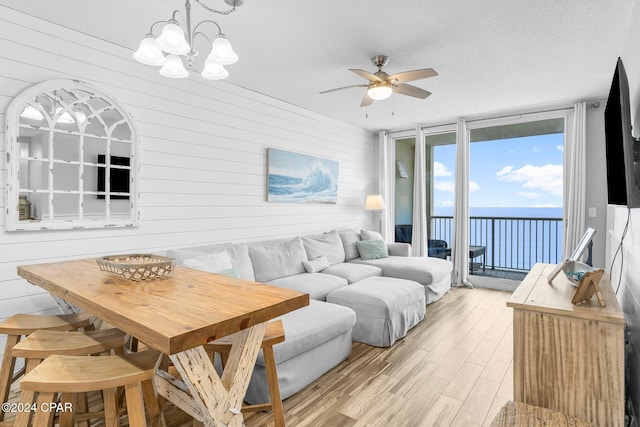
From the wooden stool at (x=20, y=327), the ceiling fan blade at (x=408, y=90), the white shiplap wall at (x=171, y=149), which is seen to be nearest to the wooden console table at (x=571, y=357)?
the ceiling fan blade at (x=408, y=90)

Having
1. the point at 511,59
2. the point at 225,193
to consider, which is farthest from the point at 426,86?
the point at 225,193

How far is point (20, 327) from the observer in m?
1.67

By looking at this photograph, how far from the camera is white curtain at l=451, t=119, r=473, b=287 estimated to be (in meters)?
5.19

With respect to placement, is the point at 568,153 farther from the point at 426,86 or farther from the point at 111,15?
the point at 111,15

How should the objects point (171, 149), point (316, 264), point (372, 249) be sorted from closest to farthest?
point (171, 149) → point (316, 264) → point (372, 249)

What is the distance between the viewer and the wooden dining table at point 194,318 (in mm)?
1041

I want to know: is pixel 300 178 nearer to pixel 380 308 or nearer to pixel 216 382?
pixel 380 308

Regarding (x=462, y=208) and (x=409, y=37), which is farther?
(x=462, y=208)

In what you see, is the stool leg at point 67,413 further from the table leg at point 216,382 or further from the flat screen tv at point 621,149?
the flat screen tv at point 621,149

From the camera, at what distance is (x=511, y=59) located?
3.10 meters

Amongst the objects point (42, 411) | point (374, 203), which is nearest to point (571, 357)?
point (42, 411)

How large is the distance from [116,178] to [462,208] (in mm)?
4515

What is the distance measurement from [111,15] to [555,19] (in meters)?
3.14

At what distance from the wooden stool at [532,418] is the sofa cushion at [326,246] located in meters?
3.05
